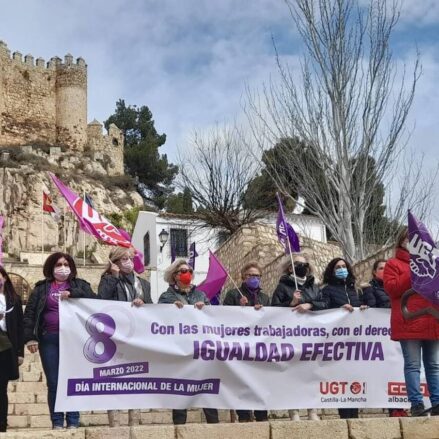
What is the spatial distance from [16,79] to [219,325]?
50.2 metres

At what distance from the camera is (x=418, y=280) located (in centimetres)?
641

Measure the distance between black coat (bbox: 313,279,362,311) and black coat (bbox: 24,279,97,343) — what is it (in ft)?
8.07

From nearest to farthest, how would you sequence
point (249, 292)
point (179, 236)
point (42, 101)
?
point (249, 292) < point (179, 236) < point (42, 101)

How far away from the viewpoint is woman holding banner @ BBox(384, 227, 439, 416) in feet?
20.6

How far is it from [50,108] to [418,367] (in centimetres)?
5093

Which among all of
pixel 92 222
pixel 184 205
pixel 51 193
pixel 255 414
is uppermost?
pixel 51 193

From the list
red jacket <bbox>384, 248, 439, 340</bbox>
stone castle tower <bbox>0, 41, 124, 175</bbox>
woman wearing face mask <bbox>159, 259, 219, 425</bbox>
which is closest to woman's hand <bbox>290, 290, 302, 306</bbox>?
woman wearing face mask <bbox>159, 259, 219, 425</bbox>

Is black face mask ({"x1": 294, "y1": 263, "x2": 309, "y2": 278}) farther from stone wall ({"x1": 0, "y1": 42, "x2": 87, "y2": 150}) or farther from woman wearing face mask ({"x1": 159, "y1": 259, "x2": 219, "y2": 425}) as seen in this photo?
stone wall ({"x1": 0, "y1": 42, "x2": 87, "y2": 150})

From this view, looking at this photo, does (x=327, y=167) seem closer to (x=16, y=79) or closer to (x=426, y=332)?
(x=426, y=332)

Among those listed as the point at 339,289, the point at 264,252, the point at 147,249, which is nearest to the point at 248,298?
the point at 339,289

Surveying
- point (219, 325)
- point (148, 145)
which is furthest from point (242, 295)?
point (148, 145)

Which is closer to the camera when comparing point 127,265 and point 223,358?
point 223,358

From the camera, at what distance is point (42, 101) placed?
2125 inches

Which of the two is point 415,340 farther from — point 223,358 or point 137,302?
point 137,302
